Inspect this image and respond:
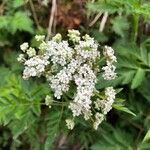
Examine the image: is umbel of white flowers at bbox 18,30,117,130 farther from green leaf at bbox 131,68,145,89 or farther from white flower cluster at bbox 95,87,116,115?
green leaf at bbox 131,68,145,89

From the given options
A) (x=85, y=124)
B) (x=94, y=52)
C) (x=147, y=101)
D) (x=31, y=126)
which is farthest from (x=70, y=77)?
(x=147, y=101)

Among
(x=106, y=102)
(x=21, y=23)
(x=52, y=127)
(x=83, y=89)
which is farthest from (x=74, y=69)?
(x=21, y=23)

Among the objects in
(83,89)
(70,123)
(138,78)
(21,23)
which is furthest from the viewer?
(21,23)

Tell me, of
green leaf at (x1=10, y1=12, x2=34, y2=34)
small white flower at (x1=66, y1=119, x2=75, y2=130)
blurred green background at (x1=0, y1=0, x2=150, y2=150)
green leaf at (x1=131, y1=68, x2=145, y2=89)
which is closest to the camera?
small white flower at (x1=66, y1=119, x2=75, y2=130)

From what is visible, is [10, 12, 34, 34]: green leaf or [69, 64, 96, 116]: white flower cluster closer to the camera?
[69, 64, 96, 116]: white flower cluster

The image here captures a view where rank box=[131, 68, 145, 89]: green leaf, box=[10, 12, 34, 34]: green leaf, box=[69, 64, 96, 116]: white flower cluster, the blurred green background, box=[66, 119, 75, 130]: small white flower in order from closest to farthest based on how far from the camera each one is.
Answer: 1. box=[69, 64, 96, 116]: white flower cluster
2. box=[66, 119, 75, 130]: small white flower
3. the blurred green background
4. box=[131, 68, 145, 89]: green leaf
5. box=[10, 12, 34, 34]: green leaf

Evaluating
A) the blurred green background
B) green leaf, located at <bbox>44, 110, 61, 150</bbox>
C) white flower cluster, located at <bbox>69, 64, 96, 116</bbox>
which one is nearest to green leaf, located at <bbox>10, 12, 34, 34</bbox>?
the blurred green background

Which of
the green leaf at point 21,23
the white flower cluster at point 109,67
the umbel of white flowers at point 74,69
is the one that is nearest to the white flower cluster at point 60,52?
the umbel of white flowers at point 74,69

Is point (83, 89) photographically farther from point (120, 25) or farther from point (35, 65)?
point (120, 25)

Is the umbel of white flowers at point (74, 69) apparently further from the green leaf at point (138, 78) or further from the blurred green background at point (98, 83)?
the green leaf at point (138, 78)
